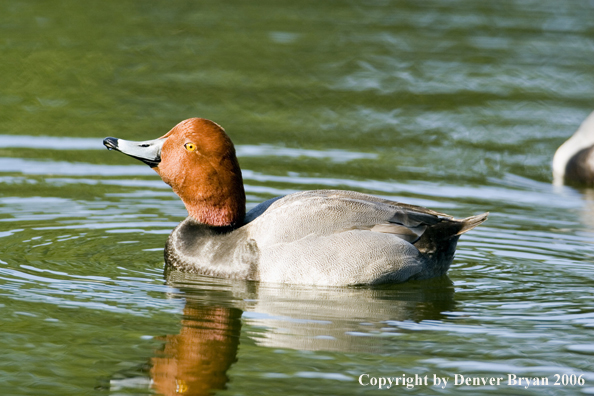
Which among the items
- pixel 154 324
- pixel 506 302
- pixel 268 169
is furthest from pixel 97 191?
pixel 506 302

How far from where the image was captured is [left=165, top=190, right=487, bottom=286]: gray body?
7.45m

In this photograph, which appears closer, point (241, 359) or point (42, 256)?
point (241, 359)

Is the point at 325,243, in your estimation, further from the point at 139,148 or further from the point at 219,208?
the point at 139,148

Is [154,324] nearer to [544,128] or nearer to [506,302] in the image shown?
[506,302]

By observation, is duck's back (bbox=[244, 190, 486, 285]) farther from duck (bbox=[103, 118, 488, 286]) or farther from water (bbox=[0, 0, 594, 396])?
water (bbox=[0, 0, 594, 396])

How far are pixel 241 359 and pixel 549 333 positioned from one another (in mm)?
2025

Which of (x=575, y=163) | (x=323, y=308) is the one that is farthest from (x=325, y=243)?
(x=575, y=163)

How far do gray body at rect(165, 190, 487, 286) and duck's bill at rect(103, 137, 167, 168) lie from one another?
22.2 inches

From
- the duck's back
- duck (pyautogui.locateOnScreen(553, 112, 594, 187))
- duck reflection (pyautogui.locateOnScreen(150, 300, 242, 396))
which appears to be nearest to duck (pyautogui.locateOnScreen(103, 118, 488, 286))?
the duck's back

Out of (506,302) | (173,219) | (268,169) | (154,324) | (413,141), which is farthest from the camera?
(413,141)

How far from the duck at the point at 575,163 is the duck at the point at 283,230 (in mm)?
4305

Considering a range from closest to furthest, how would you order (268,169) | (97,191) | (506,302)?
(506,302) < (97,191) < (268,169)

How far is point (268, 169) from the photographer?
11.0m

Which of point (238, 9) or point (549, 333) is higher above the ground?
point (238, 9)
